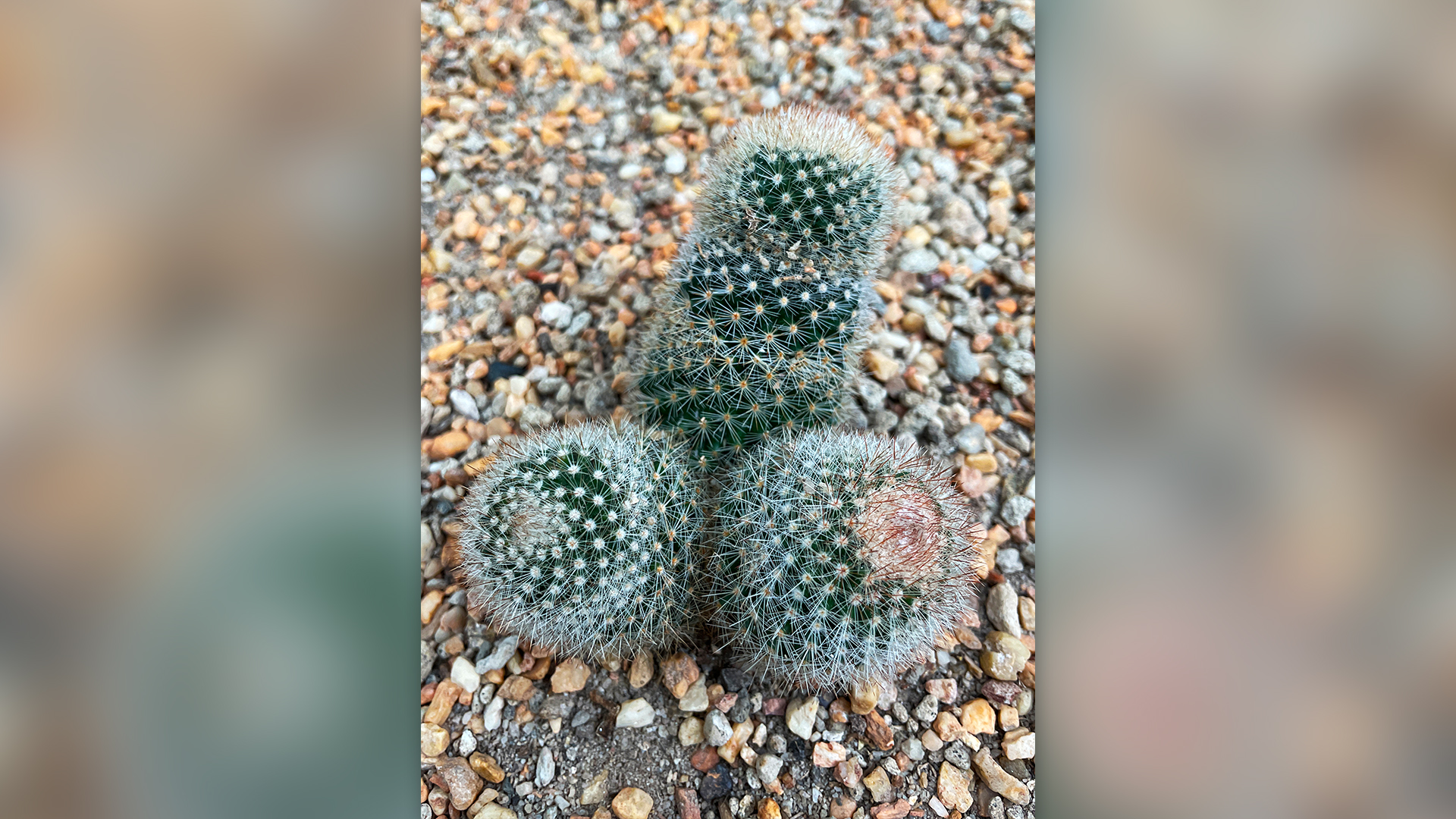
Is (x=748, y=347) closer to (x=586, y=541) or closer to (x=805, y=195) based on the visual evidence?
(x=805, y=195)

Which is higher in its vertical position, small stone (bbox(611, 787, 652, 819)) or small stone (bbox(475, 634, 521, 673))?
small stone (bbox(475, 634, 521, 673))

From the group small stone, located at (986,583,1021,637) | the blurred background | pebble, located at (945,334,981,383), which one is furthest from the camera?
pebble, located at (945,334,981,383)

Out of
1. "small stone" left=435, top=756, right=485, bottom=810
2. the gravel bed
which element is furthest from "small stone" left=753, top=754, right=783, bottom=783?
"small stone" left=435, top=756, right=485, bottom=810

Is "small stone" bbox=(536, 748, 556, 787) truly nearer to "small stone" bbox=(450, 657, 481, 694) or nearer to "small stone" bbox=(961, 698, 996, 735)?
"small stone" bbox=(450, 657, 481, 694)

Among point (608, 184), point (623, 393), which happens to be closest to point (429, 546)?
point (623, 393)

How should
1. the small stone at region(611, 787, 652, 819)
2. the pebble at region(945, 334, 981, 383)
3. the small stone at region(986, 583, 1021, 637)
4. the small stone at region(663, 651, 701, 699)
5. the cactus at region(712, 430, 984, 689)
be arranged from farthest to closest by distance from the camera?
the pebble at region(945, 334, 981, 383) < the small stone at region(986, 583, 1021, 637) < the small stone at region(663, 651, 701, 699) < the small stone at region(611, 787, 652, 819) < the cactus at region(712, 430, 984, 689)
